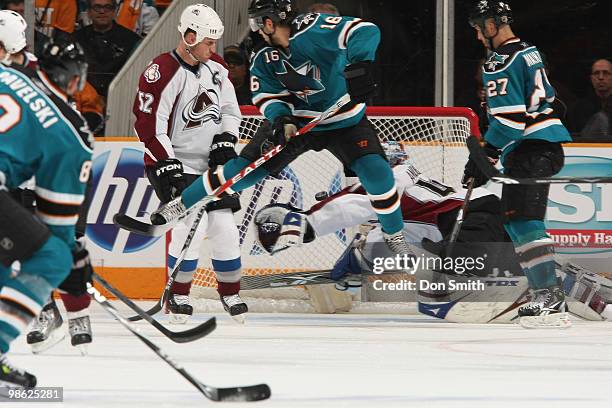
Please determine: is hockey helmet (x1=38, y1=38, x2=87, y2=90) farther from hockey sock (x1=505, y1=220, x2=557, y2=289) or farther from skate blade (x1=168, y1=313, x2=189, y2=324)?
hockey sock (x1=505, y1=220, x2=557, y2=289)

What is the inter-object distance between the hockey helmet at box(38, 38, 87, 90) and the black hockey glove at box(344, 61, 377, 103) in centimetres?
Answer: 162

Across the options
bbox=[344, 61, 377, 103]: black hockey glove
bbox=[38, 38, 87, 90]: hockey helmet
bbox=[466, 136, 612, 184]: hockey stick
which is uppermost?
bbox=[38, 38, 87, 90]: hockey helmet

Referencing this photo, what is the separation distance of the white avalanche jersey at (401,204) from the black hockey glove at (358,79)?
0.78m

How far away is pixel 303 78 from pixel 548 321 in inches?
48.8

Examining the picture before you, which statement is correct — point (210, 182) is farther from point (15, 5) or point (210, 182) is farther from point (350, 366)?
point (15, 5)

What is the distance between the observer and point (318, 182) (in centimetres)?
528

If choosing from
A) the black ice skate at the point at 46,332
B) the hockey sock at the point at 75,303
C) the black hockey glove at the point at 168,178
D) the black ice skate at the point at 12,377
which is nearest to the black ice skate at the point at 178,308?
the black hockey glove at the point at 168,178

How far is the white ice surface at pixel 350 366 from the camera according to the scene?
2.63 m

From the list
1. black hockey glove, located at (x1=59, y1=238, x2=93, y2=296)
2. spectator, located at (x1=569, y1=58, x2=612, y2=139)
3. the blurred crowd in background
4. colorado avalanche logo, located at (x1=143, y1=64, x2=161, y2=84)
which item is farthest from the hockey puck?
black hockey glove, located at (x1=59, y1=238, x2=93, y2=296)

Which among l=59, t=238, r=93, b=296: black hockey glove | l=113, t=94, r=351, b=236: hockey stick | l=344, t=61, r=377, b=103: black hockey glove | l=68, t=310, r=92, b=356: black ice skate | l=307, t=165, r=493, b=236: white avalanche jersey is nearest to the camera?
l=59, t=238, r=93, b=296: black hockey glove

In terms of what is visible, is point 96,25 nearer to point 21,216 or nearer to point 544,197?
point 544,197

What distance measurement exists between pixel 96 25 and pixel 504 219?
99.7 inches

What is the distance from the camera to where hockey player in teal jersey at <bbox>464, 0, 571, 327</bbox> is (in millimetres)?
4395

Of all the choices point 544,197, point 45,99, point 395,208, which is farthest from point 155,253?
point 45,99
